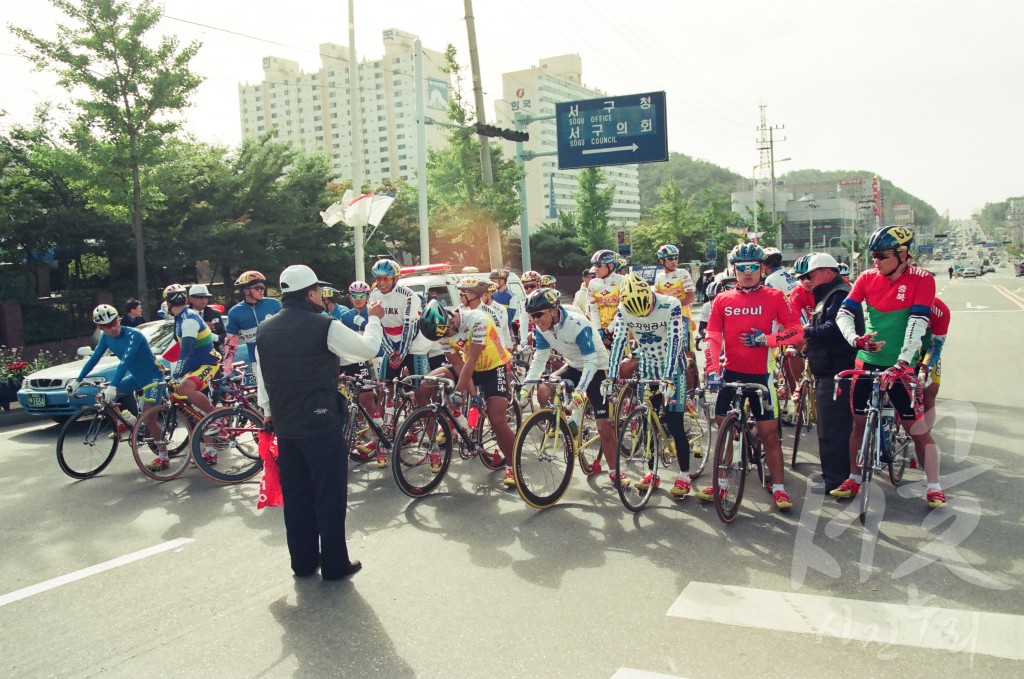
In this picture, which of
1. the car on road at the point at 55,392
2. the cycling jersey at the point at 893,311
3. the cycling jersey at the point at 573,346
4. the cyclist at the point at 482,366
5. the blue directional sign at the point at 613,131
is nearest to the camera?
the cycling jersey at the point at 893,311

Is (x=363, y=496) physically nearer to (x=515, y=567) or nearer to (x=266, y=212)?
(x=515, y=567)

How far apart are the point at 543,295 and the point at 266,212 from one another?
2279cm

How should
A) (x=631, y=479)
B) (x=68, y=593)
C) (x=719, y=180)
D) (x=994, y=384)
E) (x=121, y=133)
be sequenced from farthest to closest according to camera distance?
(x=719, y=180) → (x=121, y=133) → (x=994, y=384) → (x=631, y=479) → (x=68, y=593)

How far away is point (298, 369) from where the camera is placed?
492 cm

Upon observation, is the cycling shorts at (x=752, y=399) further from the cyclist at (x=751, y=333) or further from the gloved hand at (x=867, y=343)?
the gloved hand at (x=867, y=343)

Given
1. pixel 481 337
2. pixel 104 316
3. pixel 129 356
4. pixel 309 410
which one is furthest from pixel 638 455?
pixel 104 316

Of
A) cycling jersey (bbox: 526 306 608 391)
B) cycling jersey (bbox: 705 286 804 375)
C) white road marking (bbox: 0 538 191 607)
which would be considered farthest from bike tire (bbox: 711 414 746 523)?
white road marking (bbox: 0 538 191 607)

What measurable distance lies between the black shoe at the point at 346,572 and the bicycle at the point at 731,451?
2.68m

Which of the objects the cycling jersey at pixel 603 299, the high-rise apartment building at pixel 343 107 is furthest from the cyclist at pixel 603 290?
the high-rise apartment building at pixel 343 107

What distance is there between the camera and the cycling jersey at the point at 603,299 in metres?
10.9

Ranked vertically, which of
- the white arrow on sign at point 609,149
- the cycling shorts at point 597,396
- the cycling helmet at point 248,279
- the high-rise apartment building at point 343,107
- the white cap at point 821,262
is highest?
the high-rise apartment building at point 343,107

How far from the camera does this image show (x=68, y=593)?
5133 millimetres

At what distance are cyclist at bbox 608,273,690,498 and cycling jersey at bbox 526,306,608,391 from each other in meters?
0.19

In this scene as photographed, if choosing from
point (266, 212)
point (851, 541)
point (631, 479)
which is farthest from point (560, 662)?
point (266, 212)
